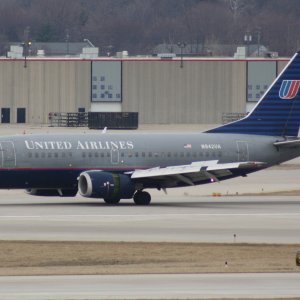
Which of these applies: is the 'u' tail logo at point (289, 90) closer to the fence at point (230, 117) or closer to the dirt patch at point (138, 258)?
the dirt patch at point (138, 258)

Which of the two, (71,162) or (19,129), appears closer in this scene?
(71,162)

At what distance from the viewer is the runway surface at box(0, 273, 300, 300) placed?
35.4m

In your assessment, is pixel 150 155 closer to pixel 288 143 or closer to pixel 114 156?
pixel 114 156

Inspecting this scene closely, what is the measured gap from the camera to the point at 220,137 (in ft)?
226

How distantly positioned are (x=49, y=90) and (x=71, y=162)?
82.2 metres

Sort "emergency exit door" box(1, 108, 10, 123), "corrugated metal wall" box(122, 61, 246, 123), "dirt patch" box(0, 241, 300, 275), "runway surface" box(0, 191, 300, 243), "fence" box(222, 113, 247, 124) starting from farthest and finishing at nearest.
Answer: "emergency exit door" box(1, 108, 10, 123)
"corrugated metal wall" box(122, 61, 246, 123)
"fence" box(222, 113, 247, 124)
"runway surface" box(0, 191, 300, 243)
"dirt patch" box(0, 241, 300, 275)

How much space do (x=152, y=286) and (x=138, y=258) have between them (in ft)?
25.6

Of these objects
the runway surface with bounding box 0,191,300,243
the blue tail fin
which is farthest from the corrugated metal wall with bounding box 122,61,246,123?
the blue tail fin

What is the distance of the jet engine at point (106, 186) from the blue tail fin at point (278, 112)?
6.58 meters

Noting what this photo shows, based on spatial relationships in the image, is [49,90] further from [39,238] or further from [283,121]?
[39,238]

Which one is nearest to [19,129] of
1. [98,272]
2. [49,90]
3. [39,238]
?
[49,90]

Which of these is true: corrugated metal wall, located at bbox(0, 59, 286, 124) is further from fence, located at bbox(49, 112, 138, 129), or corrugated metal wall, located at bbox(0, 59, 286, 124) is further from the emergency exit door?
fence, located at bbox(49, 112, 138, 129)

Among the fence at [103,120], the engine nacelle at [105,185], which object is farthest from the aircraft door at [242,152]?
the fence at [103,120]

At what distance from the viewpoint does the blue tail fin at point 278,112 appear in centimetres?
6981
